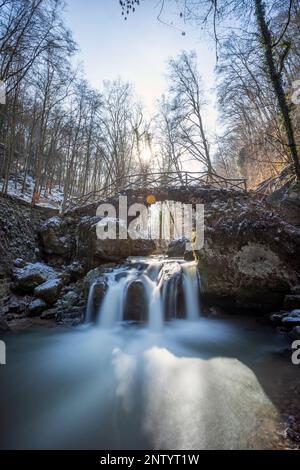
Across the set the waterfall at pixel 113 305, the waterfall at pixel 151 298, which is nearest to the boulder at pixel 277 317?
the waterfall at pixel 151 298

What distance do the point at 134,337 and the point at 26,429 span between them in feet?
12.8

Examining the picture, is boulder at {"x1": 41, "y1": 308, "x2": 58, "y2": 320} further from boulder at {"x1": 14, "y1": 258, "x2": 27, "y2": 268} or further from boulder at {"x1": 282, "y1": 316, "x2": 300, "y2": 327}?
boulder at {"x1": 282, "y1": 316, "x2": 300, "y2": 327}

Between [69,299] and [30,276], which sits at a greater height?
[30,276]

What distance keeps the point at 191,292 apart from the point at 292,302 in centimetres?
306

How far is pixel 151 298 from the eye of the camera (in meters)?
8.65

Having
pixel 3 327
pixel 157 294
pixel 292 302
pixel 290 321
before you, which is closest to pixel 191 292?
pixel 157 294

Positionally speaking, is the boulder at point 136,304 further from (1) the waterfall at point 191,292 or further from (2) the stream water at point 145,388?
(1) the waterfall at point 191,292

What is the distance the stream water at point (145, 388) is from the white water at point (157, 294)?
0.69 m

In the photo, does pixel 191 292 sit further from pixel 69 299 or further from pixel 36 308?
pixel 36 308

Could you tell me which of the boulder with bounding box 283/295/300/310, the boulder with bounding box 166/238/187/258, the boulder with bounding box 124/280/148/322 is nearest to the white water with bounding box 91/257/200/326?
the boulder with bounding box 124/280/148/322

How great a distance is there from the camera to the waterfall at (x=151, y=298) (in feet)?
27.1

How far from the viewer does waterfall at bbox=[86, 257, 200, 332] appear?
8.27 meters

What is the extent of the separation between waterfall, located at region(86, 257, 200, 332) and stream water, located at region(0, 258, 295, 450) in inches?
27.3

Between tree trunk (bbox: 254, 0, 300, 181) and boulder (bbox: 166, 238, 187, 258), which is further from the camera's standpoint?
boulder (bbox: 166, 238, 187, 258)
